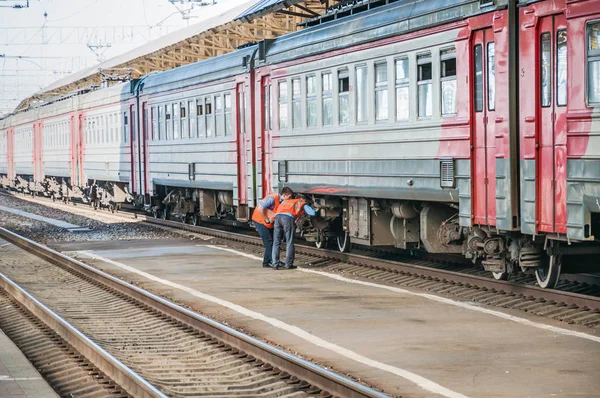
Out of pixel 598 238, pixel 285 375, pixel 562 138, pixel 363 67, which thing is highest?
pixel 363 67

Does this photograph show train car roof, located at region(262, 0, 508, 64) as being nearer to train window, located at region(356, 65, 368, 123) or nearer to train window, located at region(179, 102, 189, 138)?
train window, located at region(356, 65, 368, 123)

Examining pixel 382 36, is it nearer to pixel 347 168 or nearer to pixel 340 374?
pixel 347 168

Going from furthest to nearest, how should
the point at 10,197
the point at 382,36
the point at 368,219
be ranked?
the point at 10,197 < the point at 368,219 < the point at 382,36

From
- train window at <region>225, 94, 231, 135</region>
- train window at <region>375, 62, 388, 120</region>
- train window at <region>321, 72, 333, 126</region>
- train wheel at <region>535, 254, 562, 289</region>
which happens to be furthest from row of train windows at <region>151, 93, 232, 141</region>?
train wheel at <region>535, 254, 562, 289</region>

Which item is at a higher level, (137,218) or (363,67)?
(363,67)

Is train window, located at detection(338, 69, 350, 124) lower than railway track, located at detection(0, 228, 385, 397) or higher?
higher

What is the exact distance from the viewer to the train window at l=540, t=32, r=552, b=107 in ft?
39.0

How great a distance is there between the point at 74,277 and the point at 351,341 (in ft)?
26.2

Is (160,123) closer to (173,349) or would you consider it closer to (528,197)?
(528,197)

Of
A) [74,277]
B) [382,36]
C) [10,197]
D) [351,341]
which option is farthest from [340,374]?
[10,197]

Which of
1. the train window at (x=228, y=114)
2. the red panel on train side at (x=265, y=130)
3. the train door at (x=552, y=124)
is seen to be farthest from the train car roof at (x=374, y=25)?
the train window at (x=228, y=114)

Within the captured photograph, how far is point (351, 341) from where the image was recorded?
35.0ft

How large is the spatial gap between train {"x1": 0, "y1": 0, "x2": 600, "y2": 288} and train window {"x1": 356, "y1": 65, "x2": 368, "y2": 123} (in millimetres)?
29

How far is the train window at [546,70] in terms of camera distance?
11.9 metres
